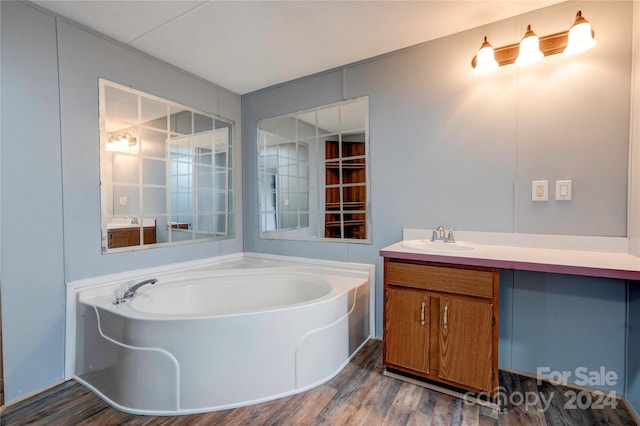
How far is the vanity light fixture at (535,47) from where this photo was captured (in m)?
1.51

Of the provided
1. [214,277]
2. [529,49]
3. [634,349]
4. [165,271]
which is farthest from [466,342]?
[165,271]

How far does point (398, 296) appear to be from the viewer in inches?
67.5

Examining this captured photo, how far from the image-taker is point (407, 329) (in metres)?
1.70

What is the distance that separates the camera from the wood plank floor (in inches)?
56.4

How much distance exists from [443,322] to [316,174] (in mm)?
1596

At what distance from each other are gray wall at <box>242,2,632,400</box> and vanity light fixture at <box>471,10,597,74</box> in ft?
0.25

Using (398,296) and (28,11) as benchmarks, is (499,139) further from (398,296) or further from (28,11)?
(28,11)

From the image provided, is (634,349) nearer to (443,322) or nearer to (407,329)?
(443,322)

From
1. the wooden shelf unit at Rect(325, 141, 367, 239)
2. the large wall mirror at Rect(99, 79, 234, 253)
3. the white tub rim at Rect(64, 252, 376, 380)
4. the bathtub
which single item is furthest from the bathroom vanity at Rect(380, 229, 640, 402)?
the large wall mirror at Rect(99, 79, 234, 253)

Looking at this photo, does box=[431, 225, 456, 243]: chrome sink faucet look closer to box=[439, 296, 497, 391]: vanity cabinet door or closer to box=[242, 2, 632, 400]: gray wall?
box=[242, 2, 632, 400]: gray wall

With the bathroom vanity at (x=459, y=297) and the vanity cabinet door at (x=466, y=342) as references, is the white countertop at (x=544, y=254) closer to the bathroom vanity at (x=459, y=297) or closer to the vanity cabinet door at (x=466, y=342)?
the bathroom vanity at (x=459, y=297)

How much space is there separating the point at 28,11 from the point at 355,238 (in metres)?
2.51

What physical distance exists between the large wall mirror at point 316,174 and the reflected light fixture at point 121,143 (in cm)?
110

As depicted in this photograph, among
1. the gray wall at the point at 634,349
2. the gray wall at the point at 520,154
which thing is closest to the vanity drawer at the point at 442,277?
the gray wall at the point at 520,154
